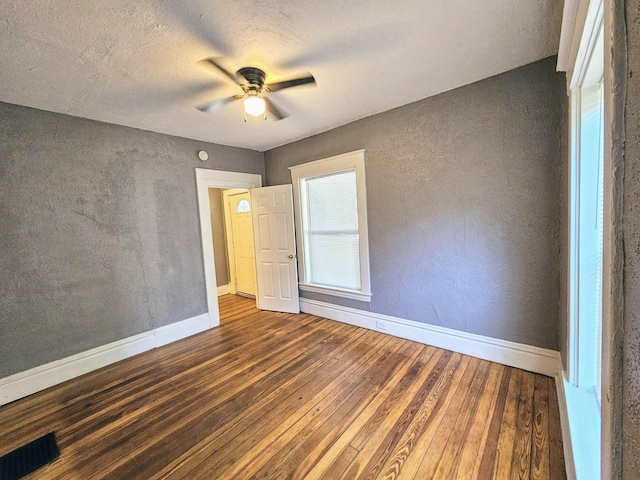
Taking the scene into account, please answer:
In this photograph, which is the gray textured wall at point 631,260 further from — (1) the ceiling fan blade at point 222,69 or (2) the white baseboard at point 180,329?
(2) the white baseboard at point 180,329

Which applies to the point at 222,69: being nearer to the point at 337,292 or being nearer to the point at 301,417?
the point at 301,417

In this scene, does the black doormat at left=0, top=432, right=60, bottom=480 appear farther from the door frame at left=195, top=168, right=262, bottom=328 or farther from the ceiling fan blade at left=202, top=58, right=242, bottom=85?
the ceiling fan blade at left=202, top=58, right=242, bottom=85

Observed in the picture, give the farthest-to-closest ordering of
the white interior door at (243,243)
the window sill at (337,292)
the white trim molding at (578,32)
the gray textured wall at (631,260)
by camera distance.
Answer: the white interior door at (243,243), the window sill at (337,292), the white trim molding at (578,32), the gray textured wall at (631,260)

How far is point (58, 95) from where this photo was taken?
7.11 ft

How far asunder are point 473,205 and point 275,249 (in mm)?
2684

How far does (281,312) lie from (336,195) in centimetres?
198

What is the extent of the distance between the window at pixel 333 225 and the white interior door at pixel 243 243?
1569 millimetres

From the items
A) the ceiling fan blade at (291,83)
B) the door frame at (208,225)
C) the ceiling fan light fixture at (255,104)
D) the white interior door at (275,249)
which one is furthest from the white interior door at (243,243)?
the ceiling fan blade at (291,83)

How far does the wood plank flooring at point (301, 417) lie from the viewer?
1501mm

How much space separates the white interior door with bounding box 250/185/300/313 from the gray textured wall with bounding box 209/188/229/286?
58.1 inches

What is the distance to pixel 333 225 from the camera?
3.55 meters

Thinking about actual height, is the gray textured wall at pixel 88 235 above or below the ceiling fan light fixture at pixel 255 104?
below

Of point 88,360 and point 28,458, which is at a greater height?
point 88,360

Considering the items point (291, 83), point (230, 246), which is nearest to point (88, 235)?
point (291, 83)
